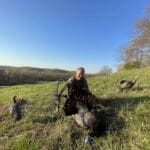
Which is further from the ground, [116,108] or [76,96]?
[76,96]

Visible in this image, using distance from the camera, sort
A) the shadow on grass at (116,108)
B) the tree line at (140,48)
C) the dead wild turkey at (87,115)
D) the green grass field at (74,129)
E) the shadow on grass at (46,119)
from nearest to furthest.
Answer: the green grass field at (74,129), the dead wild turkey at (87,115), the shadow on grass at (116,108), the shadow on grass at (46,119), the tree line at (140,48)

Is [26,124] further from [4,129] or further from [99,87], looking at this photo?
[99,87]

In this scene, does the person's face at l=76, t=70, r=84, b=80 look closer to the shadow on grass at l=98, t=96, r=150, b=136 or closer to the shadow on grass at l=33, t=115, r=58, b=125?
the shadow on grass at l=98, t=96, r=150, b=136

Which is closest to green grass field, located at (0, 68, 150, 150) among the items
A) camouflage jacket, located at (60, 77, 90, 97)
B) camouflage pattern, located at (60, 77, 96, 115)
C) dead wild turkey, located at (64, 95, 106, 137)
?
dead wild turkey, located at (64, 95, 106, 137)

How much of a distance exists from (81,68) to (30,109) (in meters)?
1.83

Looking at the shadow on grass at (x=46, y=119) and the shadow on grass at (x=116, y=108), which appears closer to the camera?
the shadow on grass at (x=116, y=108)

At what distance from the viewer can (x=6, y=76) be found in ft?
107

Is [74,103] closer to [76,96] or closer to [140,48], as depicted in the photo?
[76,96]

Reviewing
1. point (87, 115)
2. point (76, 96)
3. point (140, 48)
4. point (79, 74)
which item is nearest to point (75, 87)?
point (76, 96)

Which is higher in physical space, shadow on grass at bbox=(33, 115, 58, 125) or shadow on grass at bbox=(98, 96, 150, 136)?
shadow on grass at bbox=(98, 96, 150, 136)

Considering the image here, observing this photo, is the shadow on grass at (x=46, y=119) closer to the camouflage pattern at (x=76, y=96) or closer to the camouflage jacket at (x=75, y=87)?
the camouflage pattern at (x=76, y=96)

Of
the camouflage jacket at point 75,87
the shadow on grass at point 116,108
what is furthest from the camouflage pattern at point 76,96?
the shadow on grass at point 116,108

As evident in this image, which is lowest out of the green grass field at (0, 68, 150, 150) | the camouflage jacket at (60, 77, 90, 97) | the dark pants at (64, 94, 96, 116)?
the green grass field at (0, 68, 150, 150)

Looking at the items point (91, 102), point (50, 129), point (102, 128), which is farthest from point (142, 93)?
point (50, 129)
